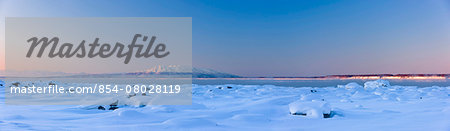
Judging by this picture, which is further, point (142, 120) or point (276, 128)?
point (142, 120)

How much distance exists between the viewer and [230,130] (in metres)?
2.74

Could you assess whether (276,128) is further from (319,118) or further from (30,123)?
(30,123)

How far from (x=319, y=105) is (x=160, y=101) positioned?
2803 millimetres

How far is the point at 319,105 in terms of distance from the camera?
3.52 meters

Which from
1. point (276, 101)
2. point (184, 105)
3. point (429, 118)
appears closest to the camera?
point (429, 118)

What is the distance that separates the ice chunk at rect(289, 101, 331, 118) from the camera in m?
3.38

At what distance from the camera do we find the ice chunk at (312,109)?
11.1 feet

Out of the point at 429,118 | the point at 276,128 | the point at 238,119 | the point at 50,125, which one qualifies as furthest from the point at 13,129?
the point at 429,118

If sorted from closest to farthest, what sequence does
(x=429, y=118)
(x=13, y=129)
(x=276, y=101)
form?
(x=13, y=129)
(x=429, y=118)
(x=276, y=101)

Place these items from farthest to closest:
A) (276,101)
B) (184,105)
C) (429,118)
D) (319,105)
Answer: (276,101) < (184,105) < (319,105) < (429,118)

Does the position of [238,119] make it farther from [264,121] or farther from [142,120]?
[142,120]

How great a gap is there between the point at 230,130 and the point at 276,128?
0.53 meters

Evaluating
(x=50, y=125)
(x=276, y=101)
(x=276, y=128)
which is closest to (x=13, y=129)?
(x=50, y=125)

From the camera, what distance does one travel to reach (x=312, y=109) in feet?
11.3
